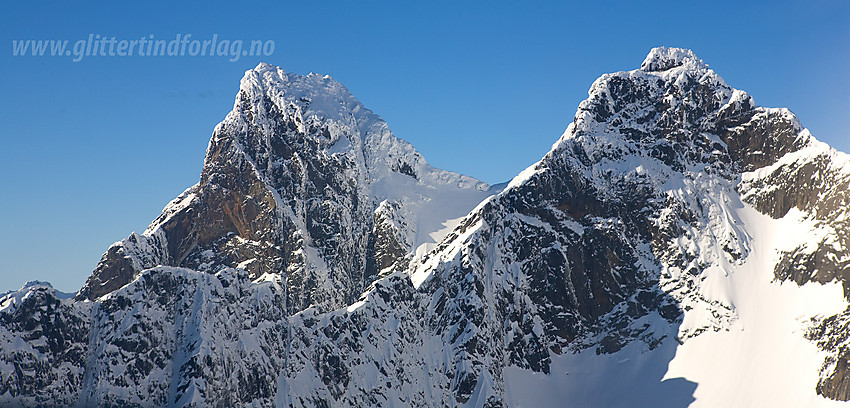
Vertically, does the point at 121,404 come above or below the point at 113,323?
below

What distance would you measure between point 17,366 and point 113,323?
58.7ft

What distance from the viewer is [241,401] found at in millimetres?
197000

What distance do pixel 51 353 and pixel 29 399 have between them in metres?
9.07

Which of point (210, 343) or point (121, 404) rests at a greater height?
point (210, 343)

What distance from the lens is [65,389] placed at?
187m

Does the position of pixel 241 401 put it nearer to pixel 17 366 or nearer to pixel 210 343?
pixel 210 343

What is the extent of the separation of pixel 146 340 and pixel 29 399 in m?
21.9

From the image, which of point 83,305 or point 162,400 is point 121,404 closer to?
point 162,400

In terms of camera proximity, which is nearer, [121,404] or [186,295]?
[121,404]

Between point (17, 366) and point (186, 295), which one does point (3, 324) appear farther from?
point (186, 295)

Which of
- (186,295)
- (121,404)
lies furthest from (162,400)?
(186,295)

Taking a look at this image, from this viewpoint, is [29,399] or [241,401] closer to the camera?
[29,399]

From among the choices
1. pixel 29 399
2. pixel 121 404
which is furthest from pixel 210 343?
pixel 29 399

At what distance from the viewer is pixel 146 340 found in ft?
635
